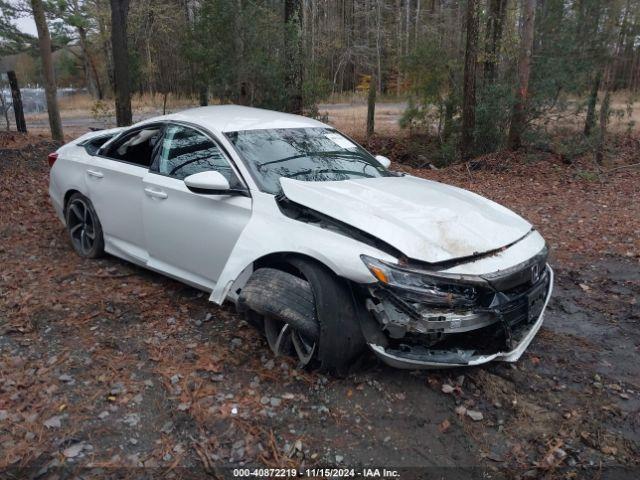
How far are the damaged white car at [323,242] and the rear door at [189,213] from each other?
0.01 metres

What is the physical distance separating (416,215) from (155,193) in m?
2.16

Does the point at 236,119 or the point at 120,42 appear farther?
the point at 120,42

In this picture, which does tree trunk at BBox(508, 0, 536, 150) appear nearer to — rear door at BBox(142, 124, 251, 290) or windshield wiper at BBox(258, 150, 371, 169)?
windshield wiper at BBox(258, 150, 371, 169)

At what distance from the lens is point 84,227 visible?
5512 millimetres

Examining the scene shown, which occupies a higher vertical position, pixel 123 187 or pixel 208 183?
pixel 208 183

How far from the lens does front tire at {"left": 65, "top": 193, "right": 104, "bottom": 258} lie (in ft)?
17.3

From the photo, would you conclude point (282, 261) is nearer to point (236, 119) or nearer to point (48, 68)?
point (236, 119)

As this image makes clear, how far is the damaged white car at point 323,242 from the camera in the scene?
3135 mm

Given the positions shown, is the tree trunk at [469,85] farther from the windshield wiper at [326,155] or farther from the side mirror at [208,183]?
the side mirror at [208,183]

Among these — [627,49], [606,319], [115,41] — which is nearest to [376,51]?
[627,49]

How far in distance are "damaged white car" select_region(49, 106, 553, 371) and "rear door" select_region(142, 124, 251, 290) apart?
0.04 ft

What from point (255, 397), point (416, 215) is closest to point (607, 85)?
point (416, 215)

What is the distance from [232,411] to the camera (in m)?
3.17

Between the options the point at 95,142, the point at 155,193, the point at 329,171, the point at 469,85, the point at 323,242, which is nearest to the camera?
the point at 323,242
